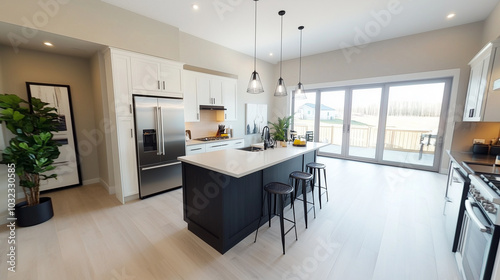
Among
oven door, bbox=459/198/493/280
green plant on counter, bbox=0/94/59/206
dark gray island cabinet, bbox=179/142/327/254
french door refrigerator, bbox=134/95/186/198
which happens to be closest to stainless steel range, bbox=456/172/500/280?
oven door, bbox=459/198/493/280

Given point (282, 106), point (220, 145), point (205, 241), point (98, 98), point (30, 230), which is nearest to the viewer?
point (205, 241)

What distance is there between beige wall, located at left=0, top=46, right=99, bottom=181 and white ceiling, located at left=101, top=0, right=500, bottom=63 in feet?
5.36

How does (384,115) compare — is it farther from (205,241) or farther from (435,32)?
(205,241)

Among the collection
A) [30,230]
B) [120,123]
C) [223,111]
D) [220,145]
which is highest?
[223,111]

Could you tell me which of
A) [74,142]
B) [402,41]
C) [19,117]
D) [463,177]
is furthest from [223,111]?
[402,41]

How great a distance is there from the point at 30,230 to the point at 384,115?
23.7 ft

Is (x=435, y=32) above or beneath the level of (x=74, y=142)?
A: above

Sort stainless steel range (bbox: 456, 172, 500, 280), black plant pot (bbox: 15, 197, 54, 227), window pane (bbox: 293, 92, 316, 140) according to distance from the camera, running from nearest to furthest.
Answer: stainless steel range (bbox: 456, 172, 500, 280)
black plant pot (bbox: 15, 197, 54, 227)
window pane (bbox: 293, 92, 316, 140)

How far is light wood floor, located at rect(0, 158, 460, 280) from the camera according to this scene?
1732 mm

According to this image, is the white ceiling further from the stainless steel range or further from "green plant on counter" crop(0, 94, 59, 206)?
the stainless steel range

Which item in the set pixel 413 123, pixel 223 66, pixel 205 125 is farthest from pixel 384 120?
pixel 205 125

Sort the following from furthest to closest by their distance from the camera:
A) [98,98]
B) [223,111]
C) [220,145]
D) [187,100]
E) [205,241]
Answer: [223,111] → [220,145] → [187,100] → [98,98] → [205,241]

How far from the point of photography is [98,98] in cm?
340

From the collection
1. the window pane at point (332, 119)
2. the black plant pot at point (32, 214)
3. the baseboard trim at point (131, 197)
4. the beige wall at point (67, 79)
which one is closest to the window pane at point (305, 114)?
the window pane at point (332, 119)
